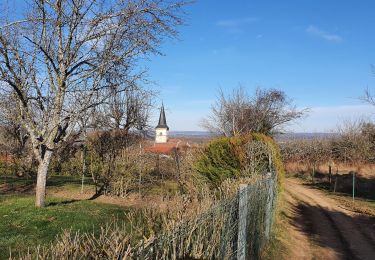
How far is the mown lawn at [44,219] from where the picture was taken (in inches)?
323

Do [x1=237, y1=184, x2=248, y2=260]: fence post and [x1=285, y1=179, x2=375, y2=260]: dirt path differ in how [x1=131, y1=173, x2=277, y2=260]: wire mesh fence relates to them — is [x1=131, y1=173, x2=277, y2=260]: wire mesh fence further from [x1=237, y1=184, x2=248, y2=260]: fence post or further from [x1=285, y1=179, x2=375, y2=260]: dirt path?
[x1=285, y1=179, x2=375, y2=260]: dirt path

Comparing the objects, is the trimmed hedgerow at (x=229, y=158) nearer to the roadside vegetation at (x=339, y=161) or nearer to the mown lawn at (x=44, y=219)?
the mown lawn at (x=44, y=219)

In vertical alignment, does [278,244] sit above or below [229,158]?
below

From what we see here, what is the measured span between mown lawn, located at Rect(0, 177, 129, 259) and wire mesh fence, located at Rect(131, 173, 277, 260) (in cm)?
270

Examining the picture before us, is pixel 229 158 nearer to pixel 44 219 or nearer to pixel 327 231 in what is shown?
pixel 327 231

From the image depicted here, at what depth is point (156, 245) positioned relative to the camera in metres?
3.04

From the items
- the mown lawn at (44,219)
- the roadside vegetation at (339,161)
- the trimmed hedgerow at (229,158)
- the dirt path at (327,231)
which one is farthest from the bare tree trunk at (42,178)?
the roadside vegetation at (339,161)

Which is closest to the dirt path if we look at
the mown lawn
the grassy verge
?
the grassy verge

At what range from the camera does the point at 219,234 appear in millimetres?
4695

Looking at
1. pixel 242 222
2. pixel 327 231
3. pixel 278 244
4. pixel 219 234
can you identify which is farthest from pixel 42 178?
pixel 327 231

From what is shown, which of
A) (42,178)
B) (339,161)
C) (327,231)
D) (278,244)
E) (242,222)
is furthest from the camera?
(339,161)

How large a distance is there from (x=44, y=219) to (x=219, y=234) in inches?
274

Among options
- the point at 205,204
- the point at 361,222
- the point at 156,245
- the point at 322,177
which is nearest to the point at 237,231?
the point at 205,204

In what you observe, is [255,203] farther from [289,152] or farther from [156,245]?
[289,152]
